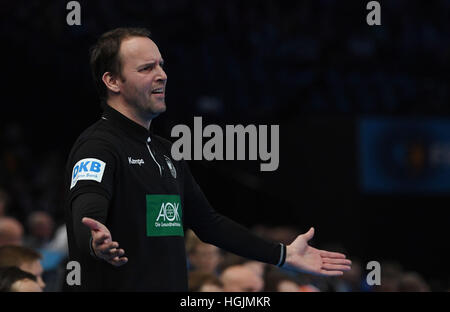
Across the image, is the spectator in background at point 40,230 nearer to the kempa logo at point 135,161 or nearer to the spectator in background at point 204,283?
the spectator in background at point 204,283

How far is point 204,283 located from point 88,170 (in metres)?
2.63

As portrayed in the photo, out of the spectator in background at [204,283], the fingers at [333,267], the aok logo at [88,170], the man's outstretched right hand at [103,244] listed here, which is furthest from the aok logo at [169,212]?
the spectator in background at [204,283]

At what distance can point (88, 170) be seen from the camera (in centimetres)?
275

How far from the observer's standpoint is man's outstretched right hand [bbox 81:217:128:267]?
247cm

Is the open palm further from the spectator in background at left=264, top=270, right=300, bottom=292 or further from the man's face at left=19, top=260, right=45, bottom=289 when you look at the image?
the spectator in background at left=264, top=270, right=300, bottom=292

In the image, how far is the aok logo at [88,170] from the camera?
108 inches

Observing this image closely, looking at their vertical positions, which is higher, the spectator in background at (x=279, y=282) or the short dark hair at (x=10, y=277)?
the spectator in background at (x=279, y=282)

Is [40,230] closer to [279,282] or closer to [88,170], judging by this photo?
[279,282]

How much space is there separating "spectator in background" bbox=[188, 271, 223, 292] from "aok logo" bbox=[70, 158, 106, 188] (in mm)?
2460

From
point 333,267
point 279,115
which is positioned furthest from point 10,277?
point 279,115

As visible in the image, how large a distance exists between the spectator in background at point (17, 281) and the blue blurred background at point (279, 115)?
5.96 metres

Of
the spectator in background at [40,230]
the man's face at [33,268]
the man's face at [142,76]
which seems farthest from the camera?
the spectator in background at [40,230]

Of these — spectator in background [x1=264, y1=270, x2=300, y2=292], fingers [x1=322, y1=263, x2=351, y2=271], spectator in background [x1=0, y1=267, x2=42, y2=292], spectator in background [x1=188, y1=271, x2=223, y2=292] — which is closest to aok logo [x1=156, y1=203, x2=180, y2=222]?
fingers [x1=322, y1=263, x2=351, y2=271]
